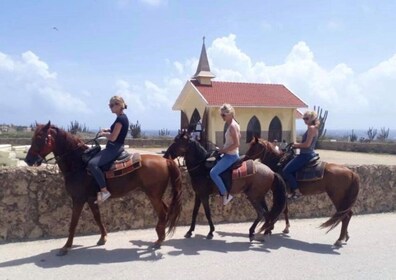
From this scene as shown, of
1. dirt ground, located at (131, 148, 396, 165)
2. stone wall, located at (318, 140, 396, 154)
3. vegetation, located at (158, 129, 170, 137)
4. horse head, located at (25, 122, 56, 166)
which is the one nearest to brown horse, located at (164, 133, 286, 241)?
horse head, located at (25, 122, 56, 166)

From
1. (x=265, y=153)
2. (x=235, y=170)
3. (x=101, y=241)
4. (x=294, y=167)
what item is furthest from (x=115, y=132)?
(x=294, y=167)

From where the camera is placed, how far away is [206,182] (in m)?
6.98

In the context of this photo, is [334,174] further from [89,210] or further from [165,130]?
[165,130]

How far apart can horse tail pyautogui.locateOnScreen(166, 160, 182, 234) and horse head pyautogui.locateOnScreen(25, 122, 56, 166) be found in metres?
1.89

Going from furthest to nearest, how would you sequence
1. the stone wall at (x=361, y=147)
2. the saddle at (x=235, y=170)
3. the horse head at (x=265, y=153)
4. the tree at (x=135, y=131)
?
the tree at (x=135, y=131) → the stone wall at (x=361, y=147) → the horse head at (x=265, y=153) → the saddle at (x=235, y=170)

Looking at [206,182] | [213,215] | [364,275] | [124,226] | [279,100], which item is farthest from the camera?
[279,100]

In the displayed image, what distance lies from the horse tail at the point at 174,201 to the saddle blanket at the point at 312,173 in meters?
2.23

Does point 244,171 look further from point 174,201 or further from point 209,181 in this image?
point 174,201

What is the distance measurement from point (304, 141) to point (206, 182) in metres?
1.91

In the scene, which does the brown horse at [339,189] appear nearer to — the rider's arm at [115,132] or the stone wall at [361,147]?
the rider's arm at [115,132]

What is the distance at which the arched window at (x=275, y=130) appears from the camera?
89.3ft

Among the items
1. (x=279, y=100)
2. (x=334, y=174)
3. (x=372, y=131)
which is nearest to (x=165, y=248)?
(x=334, y=174)

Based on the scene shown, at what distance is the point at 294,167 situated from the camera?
24.0ft

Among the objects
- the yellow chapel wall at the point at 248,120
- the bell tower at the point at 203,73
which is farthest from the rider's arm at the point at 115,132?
the bell tower at the point at 203,73
